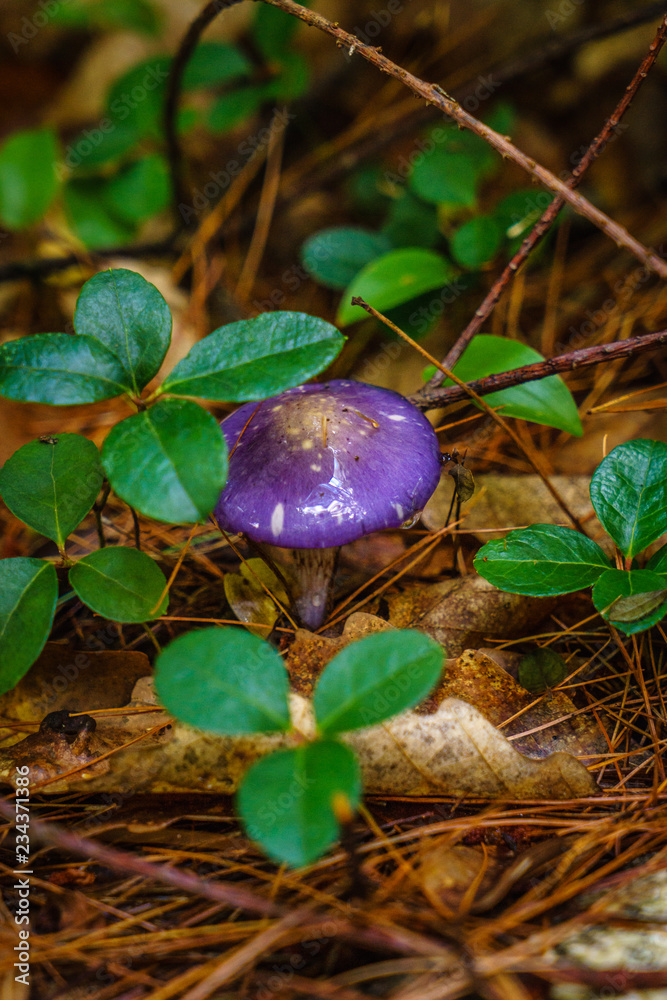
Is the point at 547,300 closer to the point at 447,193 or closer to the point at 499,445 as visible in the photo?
the point at 447,193

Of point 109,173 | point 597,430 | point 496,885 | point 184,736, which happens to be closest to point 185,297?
point 109,173

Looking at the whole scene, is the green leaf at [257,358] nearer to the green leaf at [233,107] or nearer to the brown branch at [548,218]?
the brown branch at [548,218]

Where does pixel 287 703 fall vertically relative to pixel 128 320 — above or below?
below

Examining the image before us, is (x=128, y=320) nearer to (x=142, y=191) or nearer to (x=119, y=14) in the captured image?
(x=142, y=191)

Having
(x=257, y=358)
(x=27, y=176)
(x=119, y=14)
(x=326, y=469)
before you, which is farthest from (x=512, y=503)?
(x=119, y=14)

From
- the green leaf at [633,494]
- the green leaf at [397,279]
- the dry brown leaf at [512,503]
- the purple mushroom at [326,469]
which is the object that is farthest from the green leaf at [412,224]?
the green leaf at [633,494]

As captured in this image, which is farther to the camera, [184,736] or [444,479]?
[444,479]
